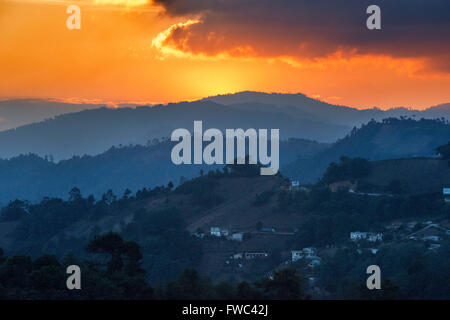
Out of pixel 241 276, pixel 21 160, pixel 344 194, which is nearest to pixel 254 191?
→ pixel 344 194

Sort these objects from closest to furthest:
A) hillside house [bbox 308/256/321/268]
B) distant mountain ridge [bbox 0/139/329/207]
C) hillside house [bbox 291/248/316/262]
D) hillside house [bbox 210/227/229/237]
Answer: hillside house [bbox 308/256/321/268]
hillside house [bbox 291/248/316/262]
hillside house [bbox 210/227/229/237]
distant mountain ridge [bbox 0/139/329/207]

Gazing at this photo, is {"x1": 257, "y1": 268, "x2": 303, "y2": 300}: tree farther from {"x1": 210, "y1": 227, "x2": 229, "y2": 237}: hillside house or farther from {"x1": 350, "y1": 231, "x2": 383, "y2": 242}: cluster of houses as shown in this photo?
{"x1": 210, "y1": 227, "x2": 229, "y2": 237}: hillside house

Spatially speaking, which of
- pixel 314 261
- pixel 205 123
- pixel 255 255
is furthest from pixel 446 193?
pixel 205 123

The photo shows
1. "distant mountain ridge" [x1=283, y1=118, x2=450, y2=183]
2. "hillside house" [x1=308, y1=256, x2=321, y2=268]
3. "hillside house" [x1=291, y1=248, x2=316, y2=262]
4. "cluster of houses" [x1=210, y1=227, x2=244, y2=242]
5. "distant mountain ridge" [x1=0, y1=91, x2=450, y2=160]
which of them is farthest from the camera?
"distant mountain ridge" [x1=0, y1=91, x2=450, y2=160]

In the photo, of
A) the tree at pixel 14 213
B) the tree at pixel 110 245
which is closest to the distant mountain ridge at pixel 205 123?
the tree at pixel 14 213

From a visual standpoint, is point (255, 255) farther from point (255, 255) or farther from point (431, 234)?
point (431, 234)

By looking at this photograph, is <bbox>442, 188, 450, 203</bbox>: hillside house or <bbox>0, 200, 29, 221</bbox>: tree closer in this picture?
<bbox>442, 188, 450, 203</bbox>: hillside house

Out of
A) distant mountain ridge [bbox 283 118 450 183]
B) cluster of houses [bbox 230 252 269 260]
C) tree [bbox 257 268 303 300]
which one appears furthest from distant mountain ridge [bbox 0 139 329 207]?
tree [bbox 257 268 303 300]

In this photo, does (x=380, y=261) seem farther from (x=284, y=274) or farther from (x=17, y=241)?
(x=17, y=241)

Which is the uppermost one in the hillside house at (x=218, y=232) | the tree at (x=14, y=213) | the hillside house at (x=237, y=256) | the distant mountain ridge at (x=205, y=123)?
the distant mountain ridge at (x=205, y=123)

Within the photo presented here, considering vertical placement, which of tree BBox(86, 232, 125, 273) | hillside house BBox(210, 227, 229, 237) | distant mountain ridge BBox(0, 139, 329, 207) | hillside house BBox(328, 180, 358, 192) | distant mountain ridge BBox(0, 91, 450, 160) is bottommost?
tree BBox(86, 232, 125, 273)

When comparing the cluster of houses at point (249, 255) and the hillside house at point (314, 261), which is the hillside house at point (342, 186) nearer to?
the cluster of houses at point (249, 255)

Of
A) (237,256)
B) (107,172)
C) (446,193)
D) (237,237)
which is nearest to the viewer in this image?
(237,256)
